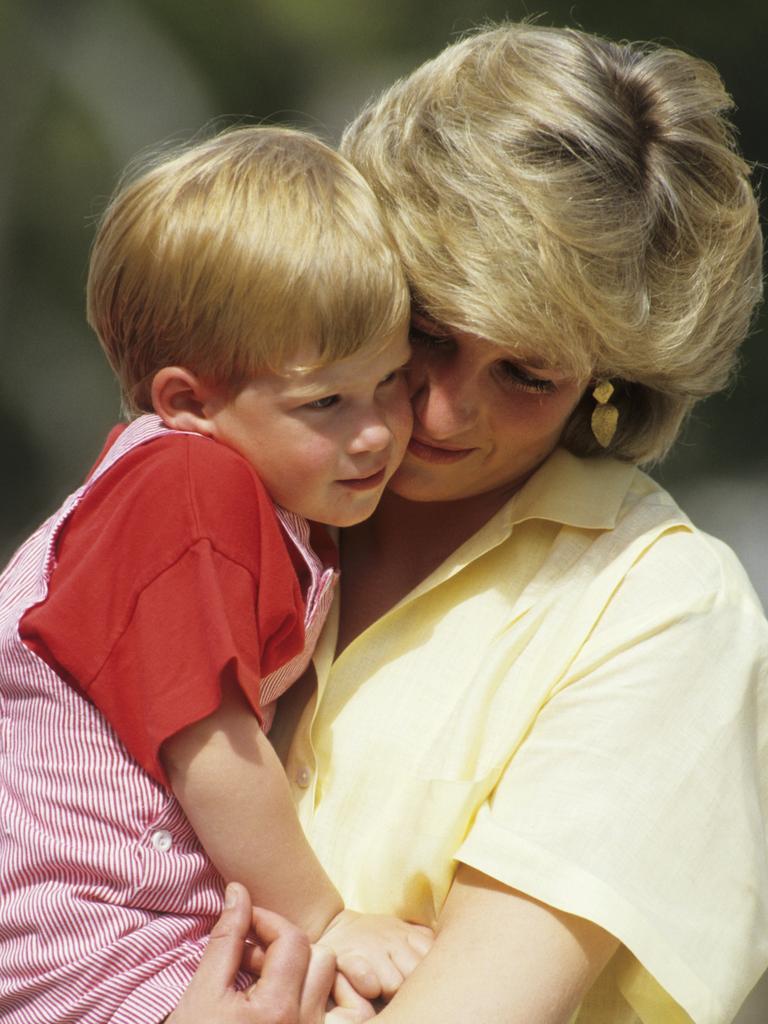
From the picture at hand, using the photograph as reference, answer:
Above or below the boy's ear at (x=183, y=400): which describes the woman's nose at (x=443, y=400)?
below

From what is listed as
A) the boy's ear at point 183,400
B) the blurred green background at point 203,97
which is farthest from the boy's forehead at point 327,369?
the blurred green background at point 203,97

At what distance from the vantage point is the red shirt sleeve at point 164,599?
182 cm

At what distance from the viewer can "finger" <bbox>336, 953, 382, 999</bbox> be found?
1.90 meters

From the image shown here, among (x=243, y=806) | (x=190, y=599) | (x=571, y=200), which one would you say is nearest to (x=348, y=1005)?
(x=243, y=806)

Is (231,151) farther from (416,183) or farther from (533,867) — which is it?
(533,867)

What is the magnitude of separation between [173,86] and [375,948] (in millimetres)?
3467

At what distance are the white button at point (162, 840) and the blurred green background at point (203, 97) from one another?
9.75 feet

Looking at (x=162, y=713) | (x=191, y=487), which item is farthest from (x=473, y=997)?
(x=191, y=487)

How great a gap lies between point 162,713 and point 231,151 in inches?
30.4

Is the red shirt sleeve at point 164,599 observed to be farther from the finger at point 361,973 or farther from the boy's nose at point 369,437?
the finger at point 361,973

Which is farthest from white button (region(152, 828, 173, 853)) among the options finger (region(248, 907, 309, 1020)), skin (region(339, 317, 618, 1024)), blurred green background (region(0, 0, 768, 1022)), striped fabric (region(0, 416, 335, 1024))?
blurred green background (region(0, 0, 768, 1022))

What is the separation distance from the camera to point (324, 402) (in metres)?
2.01

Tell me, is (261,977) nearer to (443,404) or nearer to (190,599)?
(190,599)

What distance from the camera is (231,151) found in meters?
2.06
